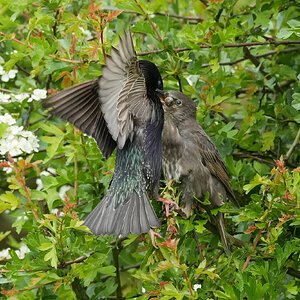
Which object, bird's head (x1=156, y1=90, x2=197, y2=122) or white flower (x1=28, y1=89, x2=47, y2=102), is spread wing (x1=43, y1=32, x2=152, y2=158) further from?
white flower (x1=28, y1=89, x2=47, y2=102)

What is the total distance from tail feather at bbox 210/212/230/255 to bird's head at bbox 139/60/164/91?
2.45 feet

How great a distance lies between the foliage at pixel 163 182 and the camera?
2.97m

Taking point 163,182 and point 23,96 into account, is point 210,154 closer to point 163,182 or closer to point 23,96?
point 163,182

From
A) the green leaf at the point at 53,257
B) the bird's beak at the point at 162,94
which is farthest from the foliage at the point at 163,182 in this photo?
the bird's beak at the point at 162,94

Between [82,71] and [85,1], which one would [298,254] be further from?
[85,1]

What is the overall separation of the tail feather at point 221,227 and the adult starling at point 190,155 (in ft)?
0.65

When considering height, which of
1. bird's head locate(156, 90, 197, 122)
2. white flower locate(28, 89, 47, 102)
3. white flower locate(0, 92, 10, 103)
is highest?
white flower locate(0, 92, 10, 103)

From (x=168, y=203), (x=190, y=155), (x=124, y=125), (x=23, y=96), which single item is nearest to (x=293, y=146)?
(x=190, y=155)

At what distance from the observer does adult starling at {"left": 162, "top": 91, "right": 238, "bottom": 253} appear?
3699 mm

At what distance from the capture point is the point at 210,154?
3.75 meters

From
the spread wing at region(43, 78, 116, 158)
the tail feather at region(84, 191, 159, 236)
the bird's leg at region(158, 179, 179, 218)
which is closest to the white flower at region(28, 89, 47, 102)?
the spread wing at region(43, 78, 116, 158)

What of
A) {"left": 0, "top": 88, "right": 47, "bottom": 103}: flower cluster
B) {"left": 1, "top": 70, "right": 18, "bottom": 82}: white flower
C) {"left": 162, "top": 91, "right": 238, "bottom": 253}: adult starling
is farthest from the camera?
{"left": 1, "top": 70, "right": 18, "bottom": 82}: white flower

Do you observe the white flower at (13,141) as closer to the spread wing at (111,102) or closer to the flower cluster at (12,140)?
the flower cluster at (12,140)

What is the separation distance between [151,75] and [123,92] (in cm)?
25
